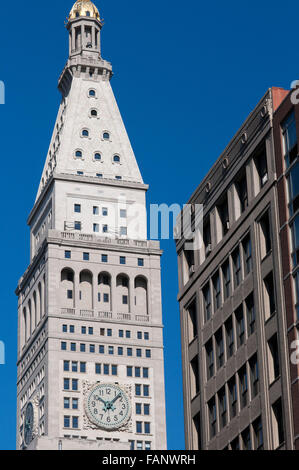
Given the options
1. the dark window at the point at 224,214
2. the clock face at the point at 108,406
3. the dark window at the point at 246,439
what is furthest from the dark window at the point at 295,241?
the clock face at the point at 108,406

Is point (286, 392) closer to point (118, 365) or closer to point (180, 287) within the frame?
point (180, 287)

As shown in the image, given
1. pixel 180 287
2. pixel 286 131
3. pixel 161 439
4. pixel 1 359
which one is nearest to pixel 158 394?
pixel 161 439

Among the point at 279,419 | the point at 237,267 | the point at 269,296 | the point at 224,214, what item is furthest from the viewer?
the point at 224,214

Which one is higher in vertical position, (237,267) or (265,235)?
(265,235)

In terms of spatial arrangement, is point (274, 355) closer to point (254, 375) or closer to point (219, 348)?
point (254, 375)

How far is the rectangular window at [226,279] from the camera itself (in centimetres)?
7769

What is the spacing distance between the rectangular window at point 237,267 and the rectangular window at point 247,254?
731mm

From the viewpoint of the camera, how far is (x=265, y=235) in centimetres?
7388

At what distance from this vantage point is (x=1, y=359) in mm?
145250

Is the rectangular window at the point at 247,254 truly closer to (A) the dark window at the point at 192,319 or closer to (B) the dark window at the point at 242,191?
(B) the dark window at the point at 242,191

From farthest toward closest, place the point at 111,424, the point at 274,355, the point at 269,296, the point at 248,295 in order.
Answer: the point at 111,424, the point at 248,295, the point at 269,296, the point at 274,355

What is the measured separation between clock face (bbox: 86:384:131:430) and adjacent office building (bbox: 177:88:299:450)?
4252 inches

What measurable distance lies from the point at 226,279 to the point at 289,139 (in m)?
10.6

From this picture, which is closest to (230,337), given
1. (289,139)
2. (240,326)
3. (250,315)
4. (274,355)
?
(240,326)
